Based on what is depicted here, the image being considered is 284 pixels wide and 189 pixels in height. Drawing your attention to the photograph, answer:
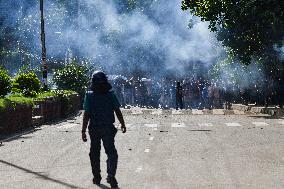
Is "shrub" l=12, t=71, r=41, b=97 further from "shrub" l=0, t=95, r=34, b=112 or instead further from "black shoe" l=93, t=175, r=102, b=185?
"black shoe" l=93, t=175, r=102, b=185

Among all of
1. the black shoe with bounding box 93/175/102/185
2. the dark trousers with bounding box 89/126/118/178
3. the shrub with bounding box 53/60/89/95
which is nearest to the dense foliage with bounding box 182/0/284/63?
the shrub with bounding box 53/60/89/95

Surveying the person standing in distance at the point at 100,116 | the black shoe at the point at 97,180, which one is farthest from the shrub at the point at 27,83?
the black shoe at the point at 97,180

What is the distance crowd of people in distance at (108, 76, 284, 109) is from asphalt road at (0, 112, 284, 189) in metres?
20.0

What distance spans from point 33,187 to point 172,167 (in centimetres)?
303

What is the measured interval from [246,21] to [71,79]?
1583cm

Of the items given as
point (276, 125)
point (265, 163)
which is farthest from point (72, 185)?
point (276, 125)

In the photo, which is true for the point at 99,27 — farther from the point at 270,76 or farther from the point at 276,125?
the point at 276,125

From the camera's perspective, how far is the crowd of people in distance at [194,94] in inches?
1609

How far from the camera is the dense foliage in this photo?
26.8 m

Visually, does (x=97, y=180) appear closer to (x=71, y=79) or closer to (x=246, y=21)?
(x=246, y=21)

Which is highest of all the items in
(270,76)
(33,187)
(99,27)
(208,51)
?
(99,27)

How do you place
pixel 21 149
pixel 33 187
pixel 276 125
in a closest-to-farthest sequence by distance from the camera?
pixel 33 187 < pixel 21 149 < pixel 276 125

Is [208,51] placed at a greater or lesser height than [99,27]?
lesser

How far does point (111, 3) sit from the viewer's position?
77.5 metres
